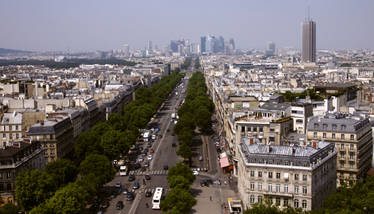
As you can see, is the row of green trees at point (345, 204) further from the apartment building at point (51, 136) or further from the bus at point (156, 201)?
the apartment building at point (51, 136)

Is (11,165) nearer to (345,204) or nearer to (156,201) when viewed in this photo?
(156,201)

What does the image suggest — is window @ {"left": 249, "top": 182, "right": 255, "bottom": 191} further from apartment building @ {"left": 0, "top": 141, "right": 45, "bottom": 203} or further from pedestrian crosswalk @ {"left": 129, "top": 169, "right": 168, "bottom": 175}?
apartment building @ {"left": 0, "top": 141, "right": 45, "bottom": 203}

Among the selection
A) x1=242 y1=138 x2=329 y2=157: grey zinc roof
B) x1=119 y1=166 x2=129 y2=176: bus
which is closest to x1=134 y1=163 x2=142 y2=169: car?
x1=119 y1=166 x2=129 y2=176: bus

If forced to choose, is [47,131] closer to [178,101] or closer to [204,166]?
[204,166]

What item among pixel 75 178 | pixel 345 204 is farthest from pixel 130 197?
pixel 345 204

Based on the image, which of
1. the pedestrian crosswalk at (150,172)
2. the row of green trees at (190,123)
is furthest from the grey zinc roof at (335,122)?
the pedestrian crosswalk at (150,172)

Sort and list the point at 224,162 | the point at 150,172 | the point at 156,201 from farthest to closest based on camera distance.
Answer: the point at 224,162 → the point at 150,172 → the point at 156,201
